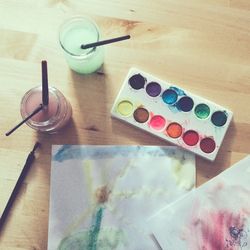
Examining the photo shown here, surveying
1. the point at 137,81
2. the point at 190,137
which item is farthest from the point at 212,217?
the point at 137,81

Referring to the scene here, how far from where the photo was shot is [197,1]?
0.88 meters

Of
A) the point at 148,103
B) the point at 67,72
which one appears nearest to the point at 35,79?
the point at 67,72

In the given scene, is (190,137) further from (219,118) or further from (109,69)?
(109,69)

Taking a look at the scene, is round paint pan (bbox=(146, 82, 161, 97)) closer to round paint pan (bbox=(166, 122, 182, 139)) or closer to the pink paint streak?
round paint pan (bbox=(166, 122, 182, 139))

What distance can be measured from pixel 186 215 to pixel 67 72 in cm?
31

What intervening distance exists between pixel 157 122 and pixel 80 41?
0.60 feet

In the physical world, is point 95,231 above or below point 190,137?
below

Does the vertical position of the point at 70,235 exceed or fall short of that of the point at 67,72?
it falls short

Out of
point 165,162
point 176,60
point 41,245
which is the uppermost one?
point 176,60

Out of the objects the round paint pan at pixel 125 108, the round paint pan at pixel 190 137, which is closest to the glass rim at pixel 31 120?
the round paint pan at pixel 125 108

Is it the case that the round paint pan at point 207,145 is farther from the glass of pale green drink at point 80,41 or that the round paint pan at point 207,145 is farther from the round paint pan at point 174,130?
the glass of pale green drink at point 80,41

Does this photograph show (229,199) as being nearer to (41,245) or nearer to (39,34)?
(41,245)

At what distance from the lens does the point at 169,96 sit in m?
0.84

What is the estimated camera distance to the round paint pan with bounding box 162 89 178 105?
2.76 feet
